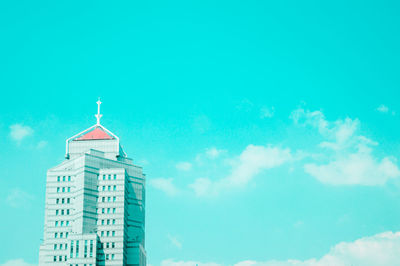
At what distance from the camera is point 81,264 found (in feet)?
655
